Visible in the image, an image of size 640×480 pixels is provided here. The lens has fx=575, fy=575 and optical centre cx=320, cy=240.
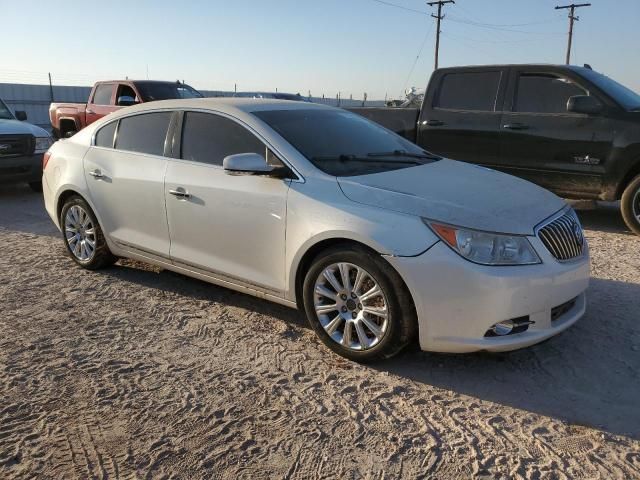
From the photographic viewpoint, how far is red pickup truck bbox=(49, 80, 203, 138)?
42.2 ft

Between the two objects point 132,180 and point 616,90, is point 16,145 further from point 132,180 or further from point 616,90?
point 616,90

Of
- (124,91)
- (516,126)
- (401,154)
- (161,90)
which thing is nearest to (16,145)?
(124,91)

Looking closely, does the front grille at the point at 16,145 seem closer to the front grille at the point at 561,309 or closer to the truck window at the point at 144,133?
the truck window at the point at 144,133

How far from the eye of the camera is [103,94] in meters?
13.5

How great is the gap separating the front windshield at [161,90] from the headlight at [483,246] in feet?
35.6

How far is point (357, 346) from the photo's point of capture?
356 centimetres

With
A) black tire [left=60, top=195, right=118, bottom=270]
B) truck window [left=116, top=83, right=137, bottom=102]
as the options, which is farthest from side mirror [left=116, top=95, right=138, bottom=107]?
black tire [left=60, top=195, right=118, bottom=270]

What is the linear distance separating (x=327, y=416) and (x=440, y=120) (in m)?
5.79

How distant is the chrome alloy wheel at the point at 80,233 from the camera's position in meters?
5.33

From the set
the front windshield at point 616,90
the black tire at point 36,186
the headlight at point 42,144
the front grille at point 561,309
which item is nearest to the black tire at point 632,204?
the front windshield at point 616,90

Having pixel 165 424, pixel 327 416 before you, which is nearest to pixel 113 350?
pixel 165 424

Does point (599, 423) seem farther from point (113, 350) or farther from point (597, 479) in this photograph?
point (113, 350)

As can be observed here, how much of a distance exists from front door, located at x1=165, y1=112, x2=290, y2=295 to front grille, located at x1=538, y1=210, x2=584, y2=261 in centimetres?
163

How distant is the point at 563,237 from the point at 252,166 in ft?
6.62
